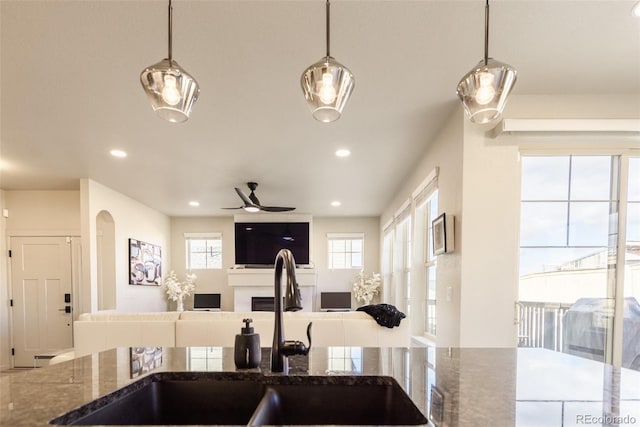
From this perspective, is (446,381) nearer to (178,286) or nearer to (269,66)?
(269,66)

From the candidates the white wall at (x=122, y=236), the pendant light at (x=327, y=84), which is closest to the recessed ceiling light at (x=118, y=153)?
the white wall at (x=122, y=236)

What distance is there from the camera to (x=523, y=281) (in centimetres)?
261

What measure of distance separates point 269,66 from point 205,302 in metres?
6.24

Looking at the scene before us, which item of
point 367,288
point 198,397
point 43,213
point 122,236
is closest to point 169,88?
point 198,397

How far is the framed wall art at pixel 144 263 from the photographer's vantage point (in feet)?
18.3

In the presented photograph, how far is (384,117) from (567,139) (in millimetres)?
1355

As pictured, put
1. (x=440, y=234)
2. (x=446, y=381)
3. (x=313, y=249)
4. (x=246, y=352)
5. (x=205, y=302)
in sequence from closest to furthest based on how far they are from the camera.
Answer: (x=446, y=381) → (x=246, y=352) → (x=440, y=234) → (x=205, y=302) → (x=313, y=249)

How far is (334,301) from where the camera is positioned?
720 cm

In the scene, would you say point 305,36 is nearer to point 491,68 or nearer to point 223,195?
point 491,68

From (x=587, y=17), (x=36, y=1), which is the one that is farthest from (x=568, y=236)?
(x=36, y=1)

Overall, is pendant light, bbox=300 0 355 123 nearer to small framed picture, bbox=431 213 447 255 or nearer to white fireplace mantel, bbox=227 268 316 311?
small framed picture, bbox=431 213 447 255

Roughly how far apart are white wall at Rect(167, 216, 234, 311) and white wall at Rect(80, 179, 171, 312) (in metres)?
0.20

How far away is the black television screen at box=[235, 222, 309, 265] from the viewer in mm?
7094

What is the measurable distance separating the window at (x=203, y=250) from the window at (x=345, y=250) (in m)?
2.44
